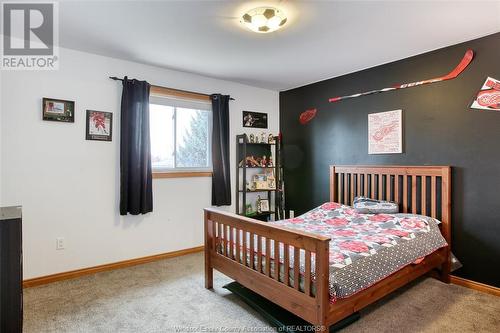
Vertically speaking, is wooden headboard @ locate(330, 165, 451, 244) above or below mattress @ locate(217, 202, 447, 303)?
above

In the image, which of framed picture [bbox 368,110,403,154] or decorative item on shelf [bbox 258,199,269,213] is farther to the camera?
decorative item on shelf [bbox 258,199,269,213]

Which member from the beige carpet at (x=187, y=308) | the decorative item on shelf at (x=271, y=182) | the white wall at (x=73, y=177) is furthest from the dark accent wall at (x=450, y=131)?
the white wall at (x=73, y=177)

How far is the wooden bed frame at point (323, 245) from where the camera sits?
5.88 ft

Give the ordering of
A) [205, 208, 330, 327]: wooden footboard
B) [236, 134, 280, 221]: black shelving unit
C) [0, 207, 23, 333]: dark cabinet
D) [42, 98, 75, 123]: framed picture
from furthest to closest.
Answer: [236, 134, 280, 221]: black shelving unit
[42, 98, 75, 123]: framed picture
[205, 208, 330, 327]: wooden footboard
[0, 207, 23, 333]: dark cabinet

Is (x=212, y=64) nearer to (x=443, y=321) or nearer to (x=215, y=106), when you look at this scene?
(x=215, y=106)

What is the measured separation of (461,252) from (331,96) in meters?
2.31

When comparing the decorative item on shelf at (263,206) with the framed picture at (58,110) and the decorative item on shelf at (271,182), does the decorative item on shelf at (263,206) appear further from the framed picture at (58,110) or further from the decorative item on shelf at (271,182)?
the framed picture at (58,110)

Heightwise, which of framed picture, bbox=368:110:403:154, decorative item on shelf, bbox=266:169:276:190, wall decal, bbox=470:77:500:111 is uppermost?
wall decal, bbox=470:77:500:111

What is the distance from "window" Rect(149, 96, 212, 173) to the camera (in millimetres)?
3543

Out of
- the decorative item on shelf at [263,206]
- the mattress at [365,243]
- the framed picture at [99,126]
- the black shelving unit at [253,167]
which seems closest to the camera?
the mattress at [365,243]

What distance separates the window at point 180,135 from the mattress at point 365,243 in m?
1.59

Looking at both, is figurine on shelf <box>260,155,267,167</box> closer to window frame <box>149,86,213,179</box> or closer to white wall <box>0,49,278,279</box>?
window frame <box>149,86,213,179</box>

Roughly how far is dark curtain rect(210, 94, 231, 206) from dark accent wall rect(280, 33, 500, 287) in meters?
1.37

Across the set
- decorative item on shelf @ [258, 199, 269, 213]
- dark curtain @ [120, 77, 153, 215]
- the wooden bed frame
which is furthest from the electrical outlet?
decorative item on shelf @ [258, 199, 269, 213]
